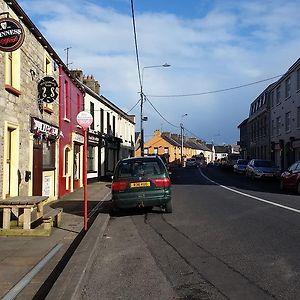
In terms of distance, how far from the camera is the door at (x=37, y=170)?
14211 mm

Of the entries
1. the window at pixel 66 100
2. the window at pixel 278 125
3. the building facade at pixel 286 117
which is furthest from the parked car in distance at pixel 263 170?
the window at pixel 66 100

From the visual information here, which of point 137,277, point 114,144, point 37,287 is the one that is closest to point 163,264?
point 137,277

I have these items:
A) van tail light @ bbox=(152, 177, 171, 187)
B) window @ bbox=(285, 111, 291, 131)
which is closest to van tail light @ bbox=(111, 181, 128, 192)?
van tail light @ bbox=(152, 177, 171, 187)

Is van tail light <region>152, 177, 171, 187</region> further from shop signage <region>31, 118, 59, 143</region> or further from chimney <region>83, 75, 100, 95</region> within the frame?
chimney <region>83, 75, 100, 95</region>

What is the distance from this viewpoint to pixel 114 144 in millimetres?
35438

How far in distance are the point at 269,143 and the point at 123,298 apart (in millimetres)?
44616

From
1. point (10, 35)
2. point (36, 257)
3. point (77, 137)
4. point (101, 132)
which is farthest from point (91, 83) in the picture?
point (36, 257)

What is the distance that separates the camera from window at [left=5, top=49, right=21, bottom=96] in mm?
11446

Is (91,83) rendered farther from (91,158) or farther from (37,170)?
(37,170)

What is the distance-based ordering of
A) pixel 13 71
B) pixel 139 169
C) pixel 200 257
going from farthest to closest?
pixel 139 169
pixel 13 71
pixel 200 257

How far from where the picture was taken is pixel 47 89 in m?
14.5

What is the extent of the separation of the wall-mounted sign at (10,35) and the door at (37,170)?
5.10 metres

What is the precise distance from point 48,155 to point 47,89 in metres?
3.01

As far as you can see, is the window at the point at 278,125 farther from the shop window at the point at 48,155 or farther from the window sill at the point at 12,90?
the window sill at the point at 12,90
